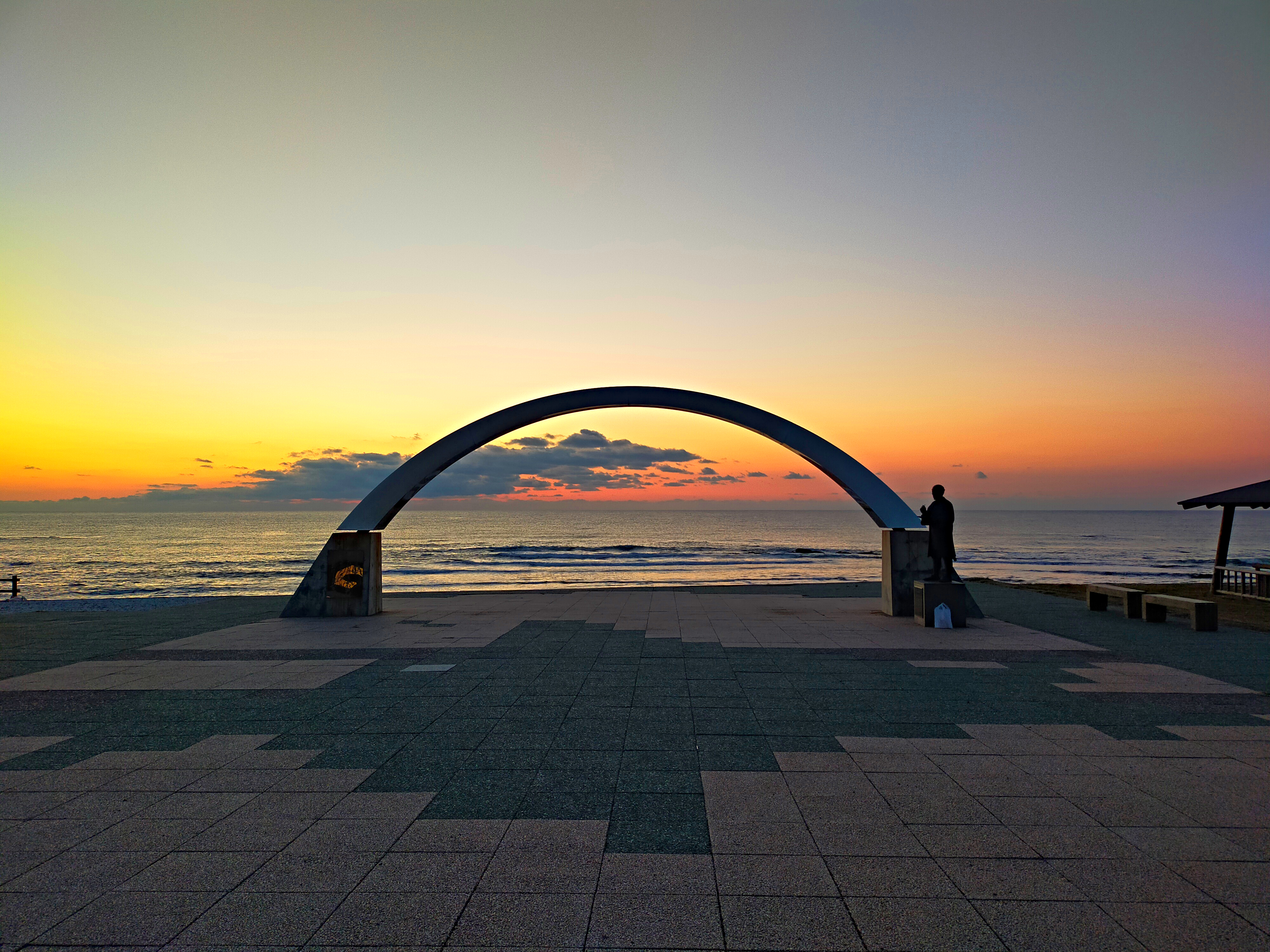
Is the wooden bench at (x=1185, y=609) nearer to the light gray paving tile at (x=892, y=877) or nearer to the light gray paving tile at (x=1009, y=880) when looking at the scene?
the light gray paving tile at (x=1009, y=880)

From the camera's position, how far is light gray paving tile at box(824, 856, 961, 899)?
136 inches

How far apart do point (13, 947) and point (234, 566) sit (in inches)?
2019

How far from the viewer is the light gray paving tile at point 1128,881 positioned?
341cm

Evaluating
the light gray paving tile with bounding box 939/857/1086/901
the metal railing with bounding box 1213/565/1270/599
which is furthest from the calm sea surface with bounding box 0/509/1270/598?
the light gray paving tile with bounding box 939/857/1086/901

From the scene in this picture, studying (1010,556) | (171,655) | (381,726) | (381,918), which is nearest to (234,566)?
(171,655)

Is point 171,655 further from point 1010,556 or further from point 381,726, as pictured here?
point 1010,556

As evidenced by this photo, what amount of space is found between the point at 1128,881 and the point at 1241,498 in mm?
19913

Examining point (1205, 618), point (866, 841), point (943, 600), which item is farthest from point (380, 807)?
point (1205, 618)

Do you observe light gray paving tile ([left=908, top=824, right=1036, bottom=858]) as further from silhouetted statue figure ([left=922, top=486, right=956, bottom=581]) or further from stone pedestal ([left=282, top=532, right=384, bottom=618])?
stone pedestal ([left=282, top=532, right=384, bottom=618])

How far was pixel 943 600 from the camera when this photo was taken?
40.8 feet

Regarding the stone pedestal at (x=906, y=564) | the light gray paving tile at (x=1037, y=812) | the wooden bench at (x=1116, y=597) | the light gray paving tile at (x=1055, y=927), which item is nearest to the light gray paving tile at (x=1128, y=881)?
the light gray paving tile at (x=1055, y=927)

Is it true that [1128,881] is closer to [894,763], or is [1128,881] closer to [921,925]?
[921,925]

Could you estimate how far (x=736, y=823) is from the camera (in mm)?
4281

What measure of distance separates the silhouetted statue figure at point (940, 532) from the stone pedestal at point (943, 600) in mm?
292
